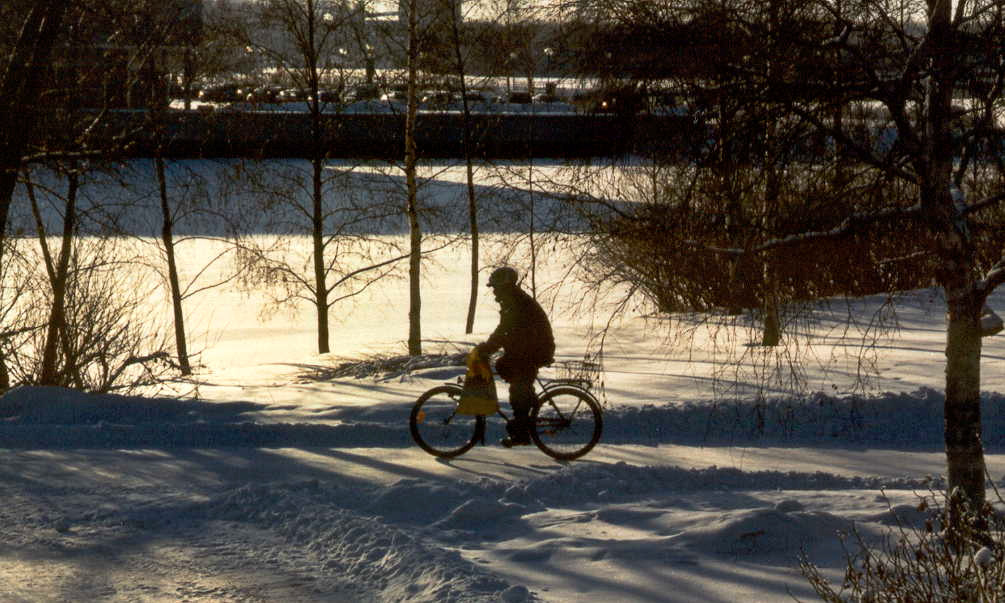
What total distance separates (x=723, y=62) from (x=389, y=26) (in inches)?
873

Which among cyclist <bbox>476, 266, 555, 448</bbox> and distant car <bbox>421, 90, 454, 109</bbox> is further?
distant car <bbox>421, 90, 454, 109</bbox>

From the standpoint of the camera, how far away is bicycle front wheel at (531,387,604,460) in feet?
34.9

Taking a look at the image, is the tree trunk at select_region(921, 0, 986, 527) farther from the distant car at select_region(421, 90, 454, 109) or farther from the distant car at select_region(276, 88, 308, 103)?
the distant car at select_region(276, 88, 308, 103)

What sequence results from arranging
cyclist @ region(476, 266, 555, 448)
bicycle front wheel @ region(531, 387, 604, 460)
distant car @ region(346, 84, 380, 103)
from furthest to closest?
1. distant car @ region(346, 84, 380, 103)
2. bicycle front wheel @ region(531, 387, 604, 460)
3. cyclist @ region(476, 266, 555, 448)

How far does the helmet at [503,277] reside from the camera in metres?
10.2

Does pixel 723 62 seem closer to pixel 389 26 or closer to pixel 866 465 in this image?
pixel 866 465

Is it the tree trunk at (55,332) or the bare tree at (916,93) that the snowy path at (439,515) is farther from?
the tree trunk at (55,332)

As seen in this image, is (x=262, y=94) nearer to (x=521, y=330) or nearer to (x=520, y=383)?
(x=520, y=383)

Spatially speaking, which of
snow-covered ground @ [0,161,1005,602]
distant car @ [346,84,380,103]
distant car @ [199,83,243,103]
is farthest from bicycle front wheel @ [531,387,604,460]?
distant car @ [199,83,243,103]

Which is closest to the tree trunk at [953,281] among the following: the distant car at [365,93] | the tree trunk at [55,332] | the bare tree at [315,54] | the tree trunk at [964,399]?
the tree trunk at [964,399]

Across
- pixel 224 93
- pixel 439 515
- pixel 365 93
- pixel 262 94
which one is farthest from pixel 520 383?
pixel 224 93

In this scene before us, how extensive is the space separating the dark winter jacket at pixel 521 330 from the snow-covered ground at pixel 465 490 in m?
0.56

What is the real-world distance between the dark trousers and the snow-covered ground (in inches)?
17.8

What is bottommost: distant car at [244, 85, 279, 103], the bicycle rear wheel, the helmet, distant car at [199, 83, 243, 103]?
the bicycle rear wheel
